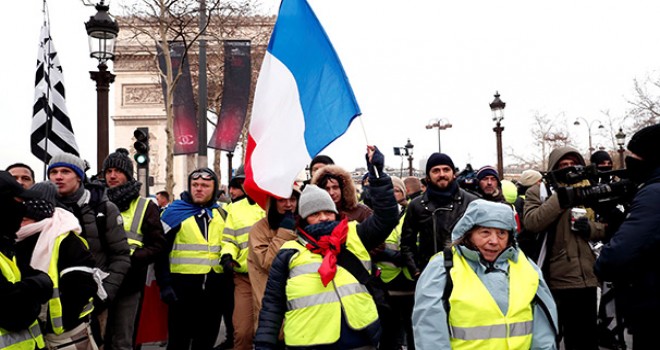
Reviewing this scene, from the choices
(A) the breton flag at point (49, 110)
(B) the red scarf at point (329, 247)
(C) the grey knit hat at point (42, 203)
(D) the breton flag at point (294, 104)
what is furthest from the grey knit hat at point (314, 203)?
(A) the breton flag at point (49, 110)

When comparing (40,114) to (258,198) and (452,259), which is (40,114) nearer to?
(258,198)

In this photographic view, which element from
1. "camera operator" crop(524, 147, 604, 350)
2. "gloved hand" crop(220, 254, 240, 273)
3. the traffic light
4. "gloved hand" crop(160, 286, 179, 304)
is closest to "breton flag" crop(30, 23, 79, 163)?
"gloved hand" crop(160, 286, 179, 304)

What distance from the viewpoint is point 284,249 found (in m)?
3.54

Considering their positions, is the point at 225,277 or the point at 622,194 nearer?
the point at 622,194

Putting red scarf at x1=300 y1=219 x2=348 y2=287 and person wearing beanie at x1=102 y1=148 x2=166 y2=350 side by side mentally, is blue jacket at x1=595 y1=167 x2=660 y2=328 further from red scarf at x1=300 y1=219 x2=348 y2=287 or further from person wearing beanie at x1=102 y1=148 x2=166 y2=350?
person wearing beanie at x1=102 y1=148 x2=166 y2=350

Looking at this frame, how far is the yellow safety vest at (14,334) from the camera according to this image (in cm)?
290

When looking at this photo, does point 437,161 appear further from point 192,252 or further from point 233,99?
point 233,99

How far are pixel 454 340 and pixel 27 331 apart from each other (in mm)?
2104

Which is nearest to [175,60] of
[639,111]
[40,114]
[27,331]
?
[40,114]

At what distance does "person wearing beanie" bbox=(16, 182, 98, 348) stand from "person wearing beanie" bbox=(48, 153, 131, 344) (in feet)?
2.73

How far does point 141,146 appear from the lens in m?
10.9

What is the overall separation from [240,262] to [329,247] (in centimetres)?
201

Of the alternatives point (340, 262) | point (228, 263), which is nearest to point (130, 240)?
point (228, 263)

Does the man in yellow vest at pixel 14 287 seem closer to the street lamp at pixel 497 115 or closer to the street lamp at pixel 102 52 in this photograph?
the street lamp at pixel 102 52
